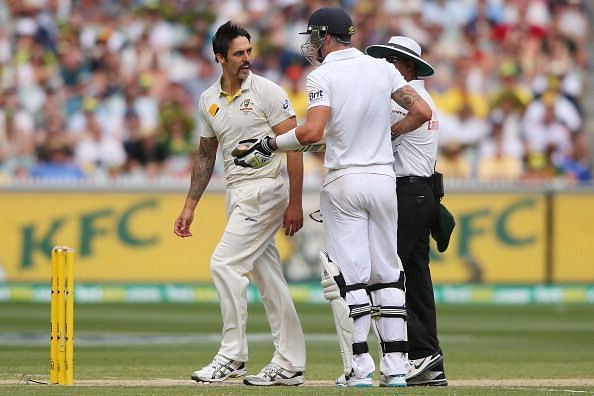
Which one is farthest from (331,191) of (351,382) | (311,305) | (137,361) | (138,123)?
(138,123)

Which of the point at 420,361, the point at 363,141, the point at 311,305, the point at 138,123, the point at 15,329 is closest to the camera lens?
the point at 363,141

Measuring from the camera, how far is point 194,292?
1870 cm

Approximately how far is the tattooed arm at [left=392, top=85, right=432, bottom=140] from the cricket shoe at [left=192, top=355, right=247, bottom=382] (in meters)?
1.97

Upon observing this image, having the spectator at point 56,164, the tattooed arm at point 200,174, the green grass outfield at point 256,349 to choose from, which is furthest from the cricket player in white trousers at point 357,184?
the spectator at point 56,164

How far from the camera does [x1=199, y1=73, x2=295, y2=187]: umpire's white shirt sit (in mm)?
9625

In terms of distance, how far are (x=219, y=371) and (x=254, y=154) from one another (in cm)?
154

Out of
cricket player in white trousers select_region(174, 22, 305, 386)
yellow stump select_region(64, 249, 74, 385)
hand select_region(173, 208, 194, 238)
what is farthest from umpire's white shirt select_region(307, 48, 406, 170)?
yellow stump select_region(64, 249, 74, 385)

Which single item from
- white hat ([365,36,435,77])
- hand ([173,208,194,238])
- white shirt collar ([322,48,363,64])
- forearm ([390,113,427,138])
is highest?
white hat ([365,36,435,77])

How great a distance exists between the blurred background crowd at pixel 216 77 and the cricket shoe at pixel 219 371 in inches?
379

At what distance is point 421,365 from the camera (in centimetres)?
955

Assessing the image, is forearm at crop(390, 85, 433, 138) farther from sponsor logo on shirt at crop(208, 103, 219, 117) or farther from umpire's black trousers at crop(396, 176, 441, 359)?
sponsor logo on shirt at crop(208, 103, 219, 117)

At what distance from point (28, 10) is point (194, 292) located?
21.2 feet

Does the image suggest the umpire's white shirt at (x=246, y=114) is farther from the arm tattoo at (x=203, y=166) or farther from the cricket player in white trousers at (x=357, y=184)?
the cricket player in white trousers at (x=357, y=184)

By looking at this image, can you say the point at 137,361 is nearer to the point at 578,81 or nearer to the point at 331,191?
the point at 331,191
